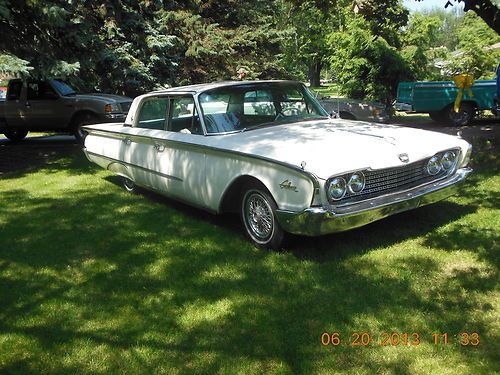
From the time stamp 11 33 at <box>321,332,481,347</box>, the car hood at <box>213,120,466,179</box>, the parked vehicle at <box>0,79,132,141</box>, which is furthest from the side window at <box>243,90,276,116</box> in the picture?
the parked vehicle at <box>0,79,132,141</box>

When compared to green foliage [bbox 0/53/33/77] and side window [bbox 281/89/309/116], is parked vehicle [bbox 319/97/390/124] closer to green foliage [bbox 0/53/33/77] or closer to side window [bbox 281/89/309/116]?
side window [bbox 281/89/309/116]

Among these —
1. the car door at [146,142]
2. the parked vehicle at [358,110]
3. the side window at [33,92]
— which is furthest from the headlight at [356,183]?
the side window at [33,92]

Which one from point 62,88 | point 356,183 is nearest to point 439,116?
point 62,88

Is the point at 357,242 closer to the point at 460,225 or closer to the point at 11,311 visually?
the point at 460,225

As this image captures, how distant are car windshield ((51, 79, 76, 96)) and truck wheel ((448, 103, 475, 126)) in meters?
9.82

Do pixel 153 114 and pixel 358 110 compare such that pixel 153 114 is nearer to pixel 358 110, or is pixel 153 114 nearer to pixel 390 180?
pixel 390 180

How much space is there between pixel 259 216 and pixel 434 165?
1717 mm

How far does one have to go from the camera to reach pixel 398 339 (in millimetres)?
2945

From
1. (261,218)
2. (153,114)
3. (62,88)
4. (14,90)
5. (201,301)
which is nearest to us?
(201,301)

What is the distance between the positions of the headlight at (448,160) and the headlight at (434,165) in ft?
0.21

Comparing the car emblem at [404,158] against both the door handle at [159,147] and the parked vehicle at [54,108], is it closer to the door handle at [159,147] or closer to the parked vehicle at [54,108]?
the door handle at [159,147]

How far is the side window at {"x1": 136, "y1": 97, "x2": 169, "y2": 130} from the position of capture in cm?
567

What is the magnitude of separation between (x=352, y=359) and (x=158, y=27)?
13.0m

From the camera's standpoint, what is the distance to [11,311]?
3617 mm
